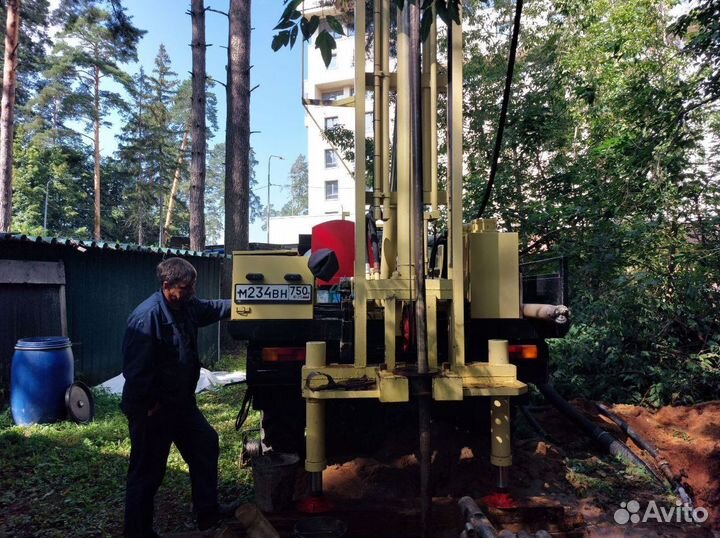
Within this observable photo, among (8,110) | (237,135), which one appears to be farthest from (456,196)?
(8,110)

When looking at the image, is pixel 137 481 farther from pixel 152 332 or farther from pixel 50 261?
pixel 50 261

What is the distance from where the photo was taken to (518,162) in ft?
31.0

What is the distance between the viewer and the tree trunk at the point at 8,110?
14.5 metres

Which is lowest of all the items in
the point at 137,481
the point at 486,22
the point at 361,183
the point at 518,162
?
the point at 137,481

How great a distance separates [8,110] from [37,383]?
521 inches

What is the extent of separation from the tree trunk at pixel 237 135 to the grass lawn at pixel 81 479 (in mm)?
5593

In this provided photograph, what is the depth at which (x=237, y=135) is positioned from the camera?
36.7 feet

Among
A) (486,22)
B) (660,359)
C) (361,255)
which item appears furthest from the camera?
(486,22)

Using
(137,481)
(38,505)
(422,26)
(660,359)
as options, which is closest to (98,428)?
(38,505)

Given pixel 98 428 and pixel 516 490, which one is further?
pixel 98 428

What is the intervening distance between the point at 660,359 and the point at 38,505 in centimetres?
715

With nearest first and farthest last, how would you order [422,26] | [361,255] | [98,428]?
[422,26] → [361,255] → [98,428]

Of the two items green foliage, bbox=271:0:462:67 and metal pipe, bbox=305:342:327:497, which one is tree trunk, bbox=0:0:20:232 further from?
green foliage, bbox=271:0:462:67

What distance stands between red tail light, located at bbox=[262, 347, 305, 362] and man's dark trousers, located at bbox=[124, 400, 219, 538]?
600 millimetres
